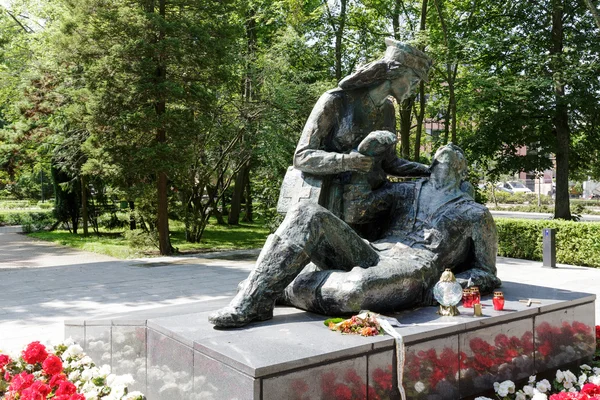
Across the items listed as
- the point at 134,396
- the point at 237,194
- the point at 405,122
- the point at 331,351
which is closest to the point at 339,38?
the point at 405,122

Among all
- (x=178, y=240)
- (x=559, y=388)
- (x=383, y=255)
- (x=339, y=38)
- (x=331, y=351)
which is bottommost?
(x=178, y=240)

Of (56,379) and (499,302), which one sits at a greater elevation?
(499,302)

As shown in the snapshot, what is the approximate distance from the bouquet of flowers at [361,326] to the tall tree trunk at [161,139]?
11.3 meters

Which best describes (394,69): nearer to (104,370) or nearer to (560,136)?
(104,370)

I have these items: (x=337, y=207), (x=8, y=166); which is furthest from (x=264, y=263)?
(x=8, y=166)

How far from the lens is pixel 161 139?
14.5 m

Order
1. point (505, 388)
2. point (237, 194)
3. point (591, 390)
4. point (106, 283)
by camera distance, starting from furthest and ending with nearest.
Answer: point (237, 194), point (106, 283), point (505, 388), point (591, 390)

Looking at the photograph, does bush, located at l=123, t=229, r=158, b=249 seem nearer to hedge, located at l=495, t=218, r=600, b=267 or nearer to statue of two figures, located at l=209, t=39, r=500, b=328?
hedge, located at l=495, t=218, r=600, b=267

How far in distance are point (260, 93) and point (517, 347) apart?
1453cm

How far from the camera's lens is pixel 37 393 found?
11.1 feet

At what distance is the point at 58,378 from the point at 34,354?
59 centimetres

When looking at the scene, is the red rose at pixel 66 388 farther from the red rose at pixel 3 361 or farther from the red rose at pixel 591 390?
the red rose at pixel 591 390

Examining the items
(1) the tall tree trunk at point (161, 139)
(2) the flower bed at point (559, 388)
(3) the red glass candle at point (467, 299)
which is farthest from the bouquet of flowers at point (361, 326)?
(1) the tall tree trunk at point (161, 139)

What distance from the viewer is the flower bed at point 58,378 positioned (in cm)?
351
